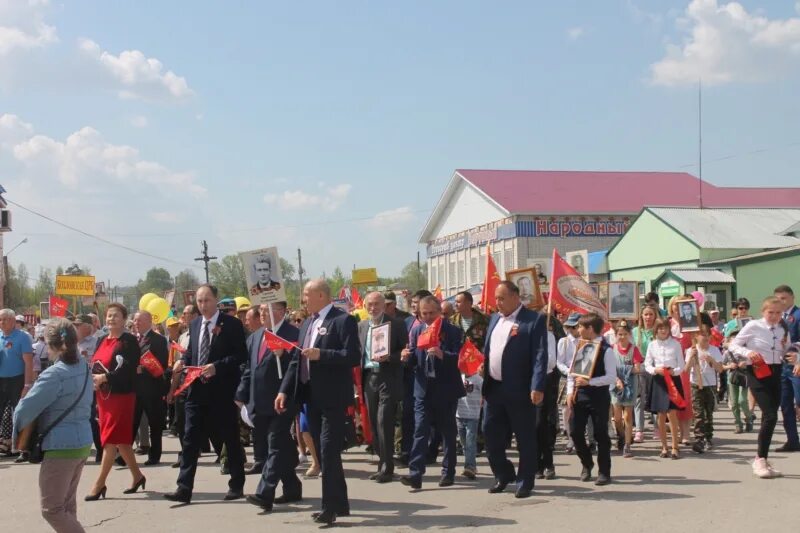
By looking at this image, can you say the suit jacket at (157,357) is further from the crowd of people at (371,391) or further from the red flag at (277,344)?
the red flag at (277,344)

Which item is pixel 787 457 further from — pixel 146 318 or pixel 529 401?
pixel 146 318

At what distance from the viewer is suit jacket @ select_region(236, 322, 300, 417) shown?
30.0 ft

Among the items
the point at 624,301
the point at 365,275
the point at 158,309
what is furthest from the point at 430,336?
the point at 365,275

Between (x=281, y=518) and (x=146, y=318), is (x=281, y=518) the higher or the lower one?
the lower one

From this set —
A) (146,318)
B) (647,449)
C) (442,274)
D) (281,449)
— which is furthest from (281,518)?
(442,274)

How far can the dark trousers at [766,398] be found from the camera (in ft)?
33.2

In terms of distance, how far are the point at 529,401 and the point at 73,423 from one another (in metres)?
4.39

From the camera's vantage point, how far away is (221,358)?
9562 mm

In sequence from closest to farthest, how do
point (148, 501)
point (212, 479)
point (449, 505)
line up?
point (449, 505), point (148, 501), point (212, 479)

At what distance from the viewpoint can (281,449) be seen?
8875 mm

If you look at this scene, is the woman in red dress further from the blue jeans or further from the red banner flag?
the blue jeans

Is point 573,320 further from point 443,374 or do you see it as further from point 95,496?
point 95,496

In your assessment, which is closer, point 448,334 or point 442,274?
point 448,334

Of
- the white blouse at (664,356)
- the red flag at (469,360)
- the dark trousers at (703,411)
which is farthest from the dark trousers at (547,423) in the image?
the dark trousers at (703,411)
